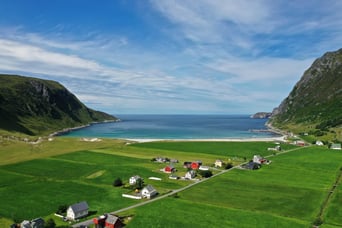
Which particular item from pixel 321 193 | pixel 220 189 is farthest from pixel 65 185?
pixel 321 193

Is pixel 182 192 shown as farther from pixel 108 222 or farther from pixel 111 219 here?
pixel 108 222

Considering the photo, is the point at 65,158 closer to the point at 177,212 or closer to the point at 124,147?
the point at 124,147

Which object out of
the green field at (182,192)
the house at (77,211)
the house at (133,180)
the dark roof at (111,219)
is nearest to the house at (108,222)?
the dark roof at (111,219)

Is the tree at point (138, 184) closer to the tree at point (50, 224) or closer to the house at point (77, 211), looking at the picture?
the house at point (77, 211)

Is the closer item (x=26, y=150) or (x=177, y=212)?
(x=177, y=212)

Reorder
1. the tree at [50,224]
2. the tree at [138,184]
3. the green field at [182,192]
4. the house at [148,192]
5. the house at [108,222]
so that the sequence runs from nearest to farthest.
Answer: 1. the house at [108,222]
2. the tree at [50,224]
3. the green field at [182,192]
4. the house at [148,192]
5. the tree at [138,184]

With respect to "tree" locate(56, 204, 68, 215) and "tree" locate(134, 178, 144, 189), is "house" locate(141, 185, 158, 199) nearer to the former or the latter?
"tree" locate(134, 178, 144, 189)
